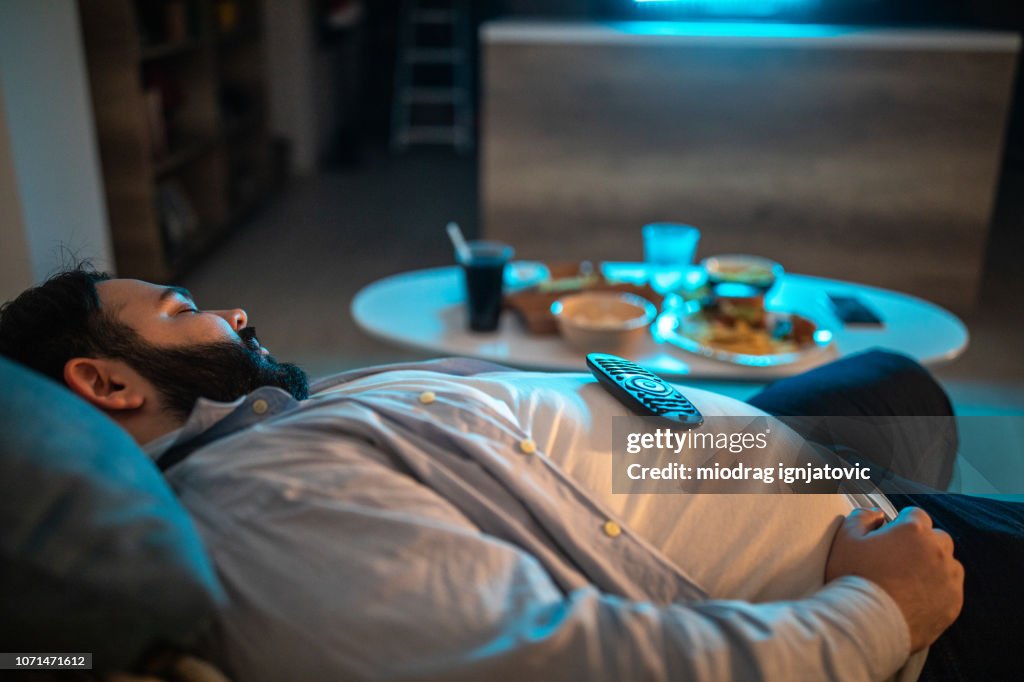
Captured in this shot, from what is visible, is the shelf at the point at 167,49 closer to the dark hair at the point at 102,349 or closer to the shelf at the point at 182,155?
the shelf at the point at 182,155

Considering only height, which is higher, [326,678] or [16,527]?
[16,527]

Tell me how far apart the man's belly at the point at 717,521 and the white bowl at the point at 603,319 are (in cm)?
56

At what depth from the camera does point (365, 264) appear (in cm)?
402

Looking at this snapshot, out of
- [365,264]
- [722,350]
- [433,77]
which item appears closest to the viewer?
[722,350]

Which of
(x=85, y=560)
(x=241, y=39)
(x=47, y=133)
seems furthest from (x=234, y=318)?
(x=241, y=39)

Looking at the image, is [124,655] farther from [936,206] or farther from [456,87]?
[456,87]

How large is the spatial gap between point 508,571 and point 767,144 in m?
2.96

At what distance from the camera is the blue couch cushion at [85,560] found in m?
0.66

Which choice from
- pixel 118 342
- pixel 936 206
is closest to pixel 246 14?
pixel 936 206

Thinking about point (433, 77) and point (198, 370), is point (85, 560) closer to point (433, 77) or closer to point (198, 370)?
point (198, 370)

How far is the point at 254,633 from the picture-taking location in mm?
726

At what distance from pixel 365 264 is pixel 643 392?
3.10 metres

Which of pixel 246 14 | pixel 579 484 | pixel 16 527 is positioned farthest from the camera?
pixel 246 14

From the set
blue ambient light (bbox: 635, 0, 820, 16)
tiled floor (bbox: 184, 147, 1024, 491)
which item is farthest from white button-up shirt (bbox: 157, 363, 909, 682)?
blue ambient light (bbox: 635, 0, 820, 16)
